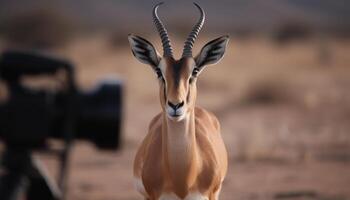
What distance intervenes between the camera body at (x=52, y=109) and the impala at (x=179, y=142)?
2160 mm

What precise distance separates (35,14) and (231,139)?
26921 millimetres

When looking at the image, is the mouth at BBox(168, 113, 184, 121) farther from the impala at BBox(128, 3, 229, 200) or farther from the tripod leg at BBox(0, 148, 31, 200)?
the tripod leg at BBox(0, 148, 31, 200)

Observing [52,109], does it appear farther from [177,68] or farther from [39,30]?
[39,30]

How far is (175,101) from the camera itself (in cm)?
809

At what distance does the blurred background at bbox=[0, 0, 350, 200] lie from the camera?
15.0 m

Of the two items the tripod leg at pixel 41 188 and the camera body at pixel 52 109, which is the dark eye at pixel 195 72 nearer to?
the camera body at pixel 52 109

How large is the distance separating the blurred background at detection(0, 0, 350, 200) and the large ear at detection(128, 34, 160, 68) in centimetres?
406

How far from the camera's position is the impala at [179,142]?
331 inches

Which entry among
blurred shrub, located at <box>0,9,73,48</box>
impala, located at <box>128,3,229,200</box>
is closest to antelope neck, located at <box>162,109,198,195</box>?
impala, located at <box>128,3,229,200</box>

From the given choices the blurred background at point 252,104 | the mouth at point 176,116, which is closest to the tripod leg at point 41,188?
the blurred background at point 252,104

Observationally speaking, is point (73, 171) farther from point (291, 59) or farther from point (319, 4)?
point (319, 4)

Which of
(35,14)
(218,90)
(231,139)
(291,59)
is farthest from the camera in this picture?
(35,14)

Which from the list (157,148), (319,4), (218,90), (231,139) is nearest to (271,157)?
(231,139)

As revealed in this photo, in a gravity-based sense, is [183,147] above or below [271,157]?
above
